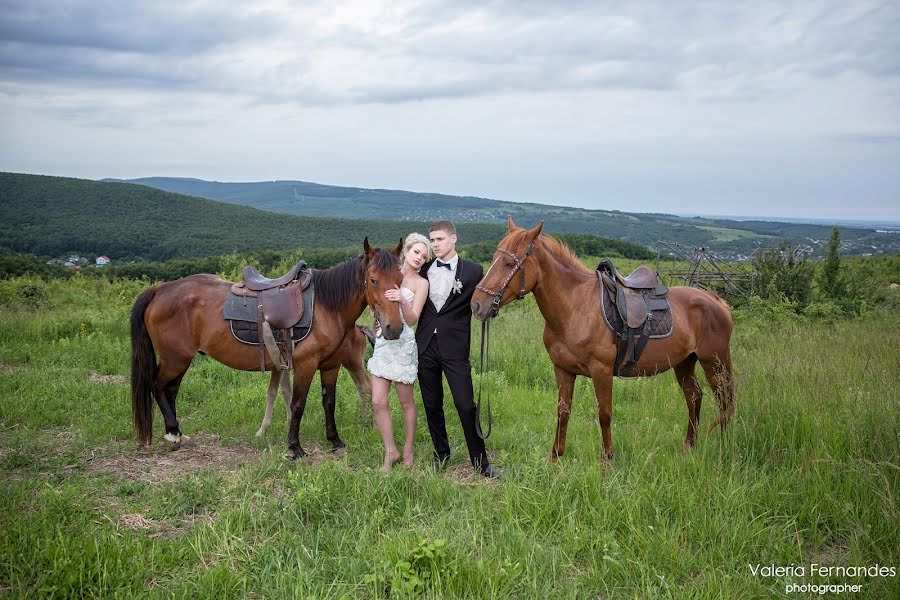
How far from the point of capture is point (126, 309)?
12102 mm

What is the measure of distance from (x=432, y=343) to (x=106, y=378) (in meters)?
5.89

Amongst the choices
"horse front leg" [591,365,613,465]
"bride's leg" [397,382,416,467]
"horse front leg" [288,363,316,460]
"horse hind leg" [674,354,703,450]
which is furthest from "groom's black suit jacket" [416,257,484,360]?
"horse hind leg" [674,354,703,450]

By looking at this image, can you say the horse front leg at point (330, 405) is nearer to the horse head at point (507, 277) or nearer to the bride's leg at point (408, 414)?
the bride's leg at point (408, 414)

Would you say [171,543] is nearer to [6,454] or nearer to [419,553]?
[419,553]

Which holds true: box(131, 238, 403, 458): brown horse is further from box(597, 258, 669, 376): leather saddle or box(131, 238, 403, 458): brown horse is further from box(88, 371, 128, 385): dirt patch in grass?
box(88, 371, 128, 385): dirt patch in grass

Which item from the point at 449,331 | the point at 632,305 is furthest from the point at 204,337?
the point at 632,305

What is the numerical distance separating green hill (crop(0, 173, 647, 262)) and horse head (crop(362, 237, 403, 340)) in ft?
108

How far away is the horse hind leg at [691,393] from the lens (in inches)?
204

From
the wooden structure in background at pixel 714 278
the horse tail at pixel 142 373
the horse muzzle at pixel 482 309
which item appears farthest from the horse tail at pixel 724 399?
the wooden structure in background at pixel 714 278

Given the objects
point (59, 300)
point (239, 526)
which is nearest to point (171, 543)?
point (239, 526)

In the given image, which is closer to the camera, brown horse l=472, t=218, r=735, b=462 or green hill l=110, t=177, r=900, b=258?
brown horse l=472, t=218, r=735, b=462

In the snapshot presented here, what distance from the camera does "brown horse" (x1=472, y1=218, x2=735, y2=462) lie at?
14.6 ft

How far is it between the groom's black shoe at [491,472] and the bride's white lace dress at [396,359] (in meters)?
1.02

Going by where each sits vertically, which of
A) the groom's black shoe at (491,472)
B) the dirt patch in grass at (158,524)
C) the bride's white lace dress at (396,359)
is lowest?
the dirt patch in grass at (158,524)
